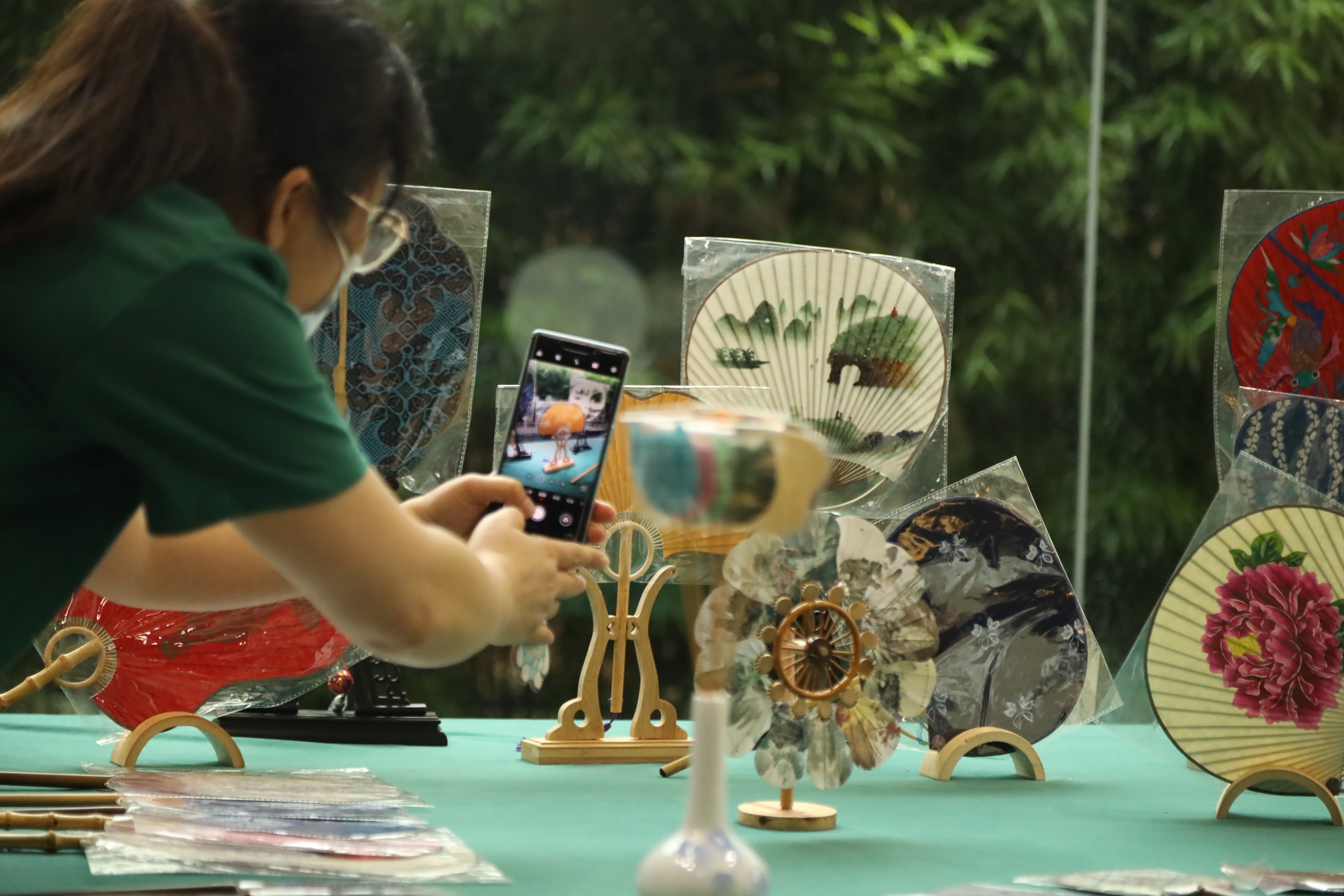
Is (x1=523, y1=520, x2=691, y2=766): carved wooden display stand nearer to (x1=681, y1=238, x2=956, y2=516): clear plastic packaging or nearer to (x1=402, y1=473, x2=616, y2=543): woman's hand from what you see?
(x1=681, y1=238, x2=956, y2=516): clear plastic packaging

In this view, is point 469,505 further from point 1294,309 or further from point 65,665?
point 1294,309

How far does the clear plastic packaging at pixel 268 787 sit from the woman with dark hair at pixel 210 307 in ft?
1.04

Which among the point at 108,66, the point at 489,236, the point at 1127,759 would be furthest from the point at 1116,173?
the point at 108,66

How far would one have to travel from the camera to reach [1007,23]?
2.95 metres

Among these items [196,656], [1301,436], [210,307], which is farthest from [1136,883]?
[196,656]

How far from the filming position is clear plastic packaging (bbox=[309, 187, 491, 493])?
4.81 feet

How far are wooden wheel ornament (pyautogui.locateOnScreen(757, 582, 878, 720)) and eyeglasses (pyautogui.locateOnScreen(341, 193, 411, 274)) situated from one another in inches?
17.5

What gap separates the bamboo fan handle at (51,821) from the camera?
3.21 feet

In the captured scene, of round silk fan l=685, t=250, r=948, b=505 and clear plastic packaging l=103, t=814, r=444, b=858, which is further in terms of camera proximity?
round silk fan l=685, t=250, r=948, b=505

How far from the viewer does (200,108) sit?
75cm

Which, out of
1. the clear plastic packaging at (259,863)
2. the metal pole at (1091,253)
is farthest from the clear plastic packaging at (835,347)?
the metal pole at (1091,253)

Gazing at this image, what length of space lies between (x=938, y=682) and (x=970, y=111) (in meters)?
1.82

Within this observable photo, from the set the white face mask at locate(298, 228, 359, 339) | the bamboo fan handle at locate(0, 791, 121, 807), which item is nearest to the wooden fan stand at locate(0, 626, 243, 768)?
the bamboo fan handle at locate(0, 791, 121, 807)

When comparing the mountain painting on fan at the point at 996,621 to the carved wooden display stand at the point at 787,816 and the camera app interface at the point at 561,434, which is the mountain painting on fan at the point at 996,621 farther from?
the camera app interface at the point at 561,434
